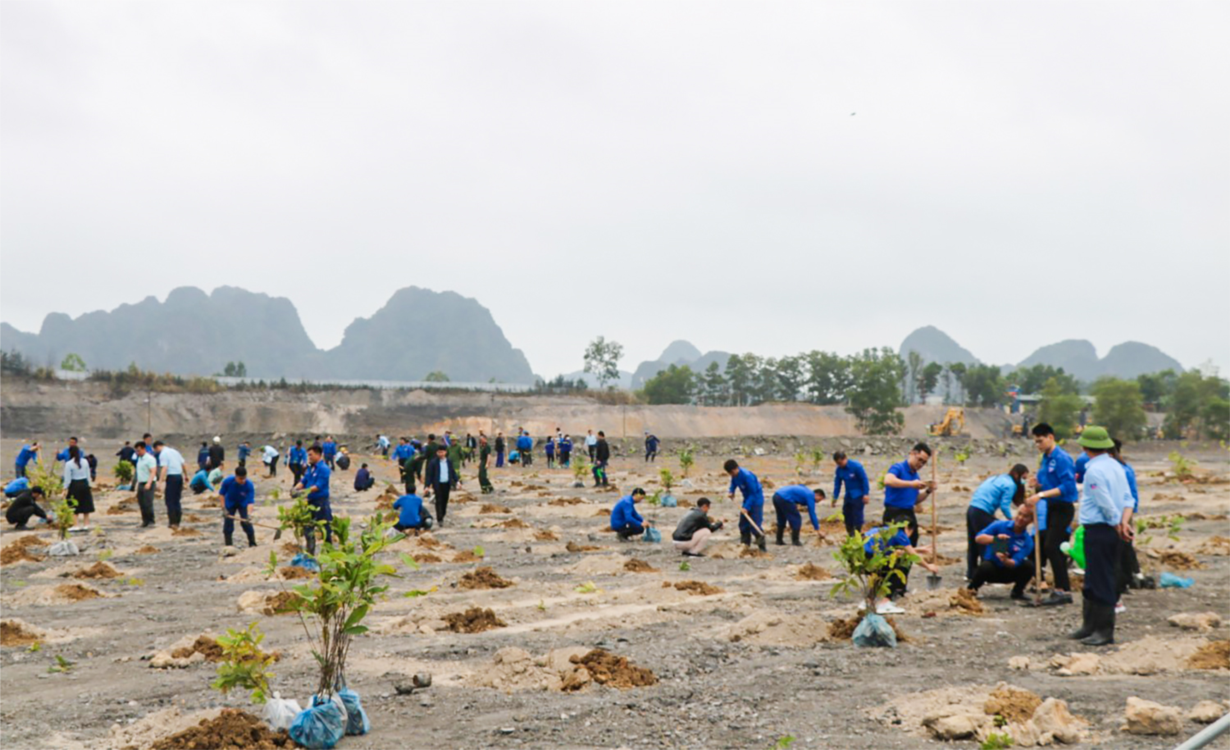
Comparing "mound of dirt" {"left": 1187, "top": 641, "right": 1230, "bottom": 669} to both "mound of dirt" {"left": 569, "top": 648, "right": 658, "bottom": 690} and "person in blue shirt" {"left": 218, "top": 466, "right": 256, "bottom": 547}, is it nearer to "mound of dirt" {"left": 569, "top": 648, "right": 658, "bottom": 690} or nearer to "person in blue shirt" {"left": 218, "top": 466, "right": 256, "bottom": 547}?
"mound of dirt" {"left": 569, "top": 648, "right": 658, "bottom": 690}

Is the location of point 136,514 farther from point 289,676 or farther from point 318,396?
point 318,396

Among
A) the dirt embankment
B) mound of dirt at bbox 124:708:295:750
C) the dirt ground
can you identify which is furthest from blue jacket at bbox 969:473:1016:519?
the dirt embankment

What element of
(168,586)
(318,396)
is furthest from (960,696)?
(318,396)

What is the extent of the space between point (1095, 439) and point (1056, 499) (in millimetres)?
1627

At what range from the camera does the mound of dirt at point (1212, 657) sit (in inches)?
263

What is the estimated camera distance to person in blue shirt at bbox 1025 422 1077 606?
359 inches

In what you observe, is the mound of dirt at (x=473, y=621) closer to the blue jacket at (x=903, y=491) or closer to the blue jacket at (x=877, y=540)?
the blue jacket at (x=877, y=540)

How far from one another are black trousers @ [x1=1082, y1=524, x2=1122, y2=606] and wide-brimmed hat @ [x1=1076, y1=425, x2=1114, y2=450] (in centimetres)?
71

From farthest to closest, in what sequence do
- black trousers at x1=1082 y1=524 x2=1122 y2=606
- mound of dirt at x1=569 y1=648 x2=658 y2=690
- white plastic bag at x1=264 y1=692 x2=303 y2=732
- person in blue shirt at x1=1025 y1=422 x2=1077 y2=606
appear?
person in blue shirt at x1=1025 y1=422 x2=1077 y2=606 → black trousers at x1=1082 y1=524 x2=1122 y2=606 → mound of dirt at x1=569 y1=648 x2=658 y2=690 → white plastic bag at x1=264 y1=692 x2=303 y2=732

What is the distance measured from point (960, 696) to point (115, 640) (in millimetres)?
7469

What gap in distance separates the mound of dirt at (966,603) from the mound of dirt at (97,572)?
10799 millimetres

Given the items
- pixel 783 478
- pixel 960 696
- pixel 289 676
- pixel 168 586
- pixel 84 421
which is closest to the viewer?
pixel 960 696

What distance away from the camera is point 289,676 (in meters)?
7.07

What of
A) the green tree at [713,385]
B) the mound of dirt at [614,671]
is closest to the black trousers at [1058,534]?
the mound of dirt at [614,671]
